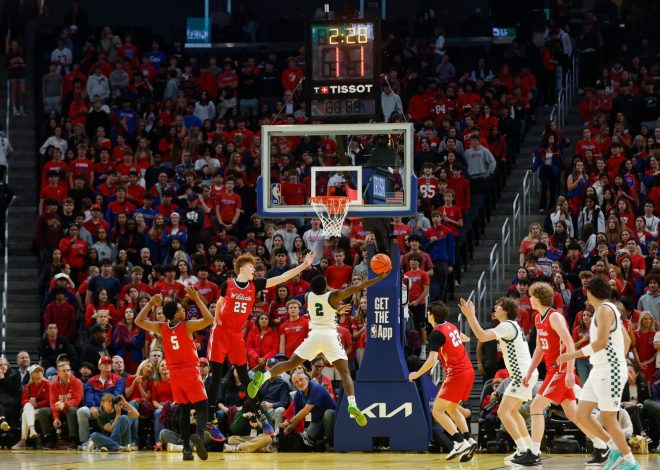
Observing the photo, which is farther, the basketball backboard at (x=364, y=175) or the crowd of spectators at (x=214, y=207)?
the crowd of spectators at (x=214, y=207)

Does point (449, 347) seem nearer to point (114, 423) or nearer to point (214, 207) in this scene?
point (114, 423)

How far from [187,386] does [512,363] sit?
407cm

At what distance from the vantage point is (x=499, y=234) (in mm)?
26703

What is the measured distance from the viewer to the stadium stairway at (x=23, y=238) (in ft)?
84.9

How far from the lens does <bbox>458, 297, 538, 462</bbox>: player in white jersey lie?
1581 centimetres

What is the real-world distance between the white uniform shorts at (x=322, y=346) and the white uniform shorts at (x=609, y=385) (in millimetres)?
4470

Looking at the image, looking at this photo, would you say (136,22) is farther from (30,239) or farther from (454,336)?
(454,336)

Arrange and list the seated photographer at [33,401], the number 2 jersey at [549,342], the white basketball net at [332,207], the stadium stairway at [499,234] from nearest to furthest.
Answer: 1. the number 2 jersey at [549,342]
2. the white basketball net at [332,207]
3. the seated photographer at [33,401]
4. the stadium stairway at [499,234]

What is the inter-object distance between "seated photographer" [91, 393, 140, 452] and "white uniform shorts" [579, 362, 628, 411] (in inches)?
348

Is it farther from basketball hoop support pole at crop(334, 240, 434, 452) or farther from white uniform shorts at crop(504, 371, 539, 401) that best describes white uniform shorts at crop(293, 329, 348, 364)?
white uniform shorts at crop(504, 371, 539, 401)

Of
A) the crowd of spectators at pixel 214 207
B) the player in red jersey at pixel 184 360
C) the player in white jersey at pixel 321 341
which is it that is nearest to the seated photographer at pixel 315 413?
the crowd of spectators at pixel 214 207

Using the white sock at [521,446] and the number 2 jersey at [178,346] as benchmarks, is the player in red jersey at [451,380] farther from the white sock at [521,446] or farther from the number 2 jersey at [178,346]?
the number 2 jersey at [178,346]

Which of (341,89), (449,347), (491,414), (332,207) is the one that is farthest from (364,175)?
(491,414)

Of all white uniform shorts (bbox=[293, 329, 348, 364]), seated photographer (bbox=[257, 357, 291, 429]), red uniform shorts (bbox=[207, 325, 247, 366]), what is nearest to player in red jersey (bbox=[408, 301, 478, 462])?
white uniform shorts (bbox=[293, 329, 348, 364])
